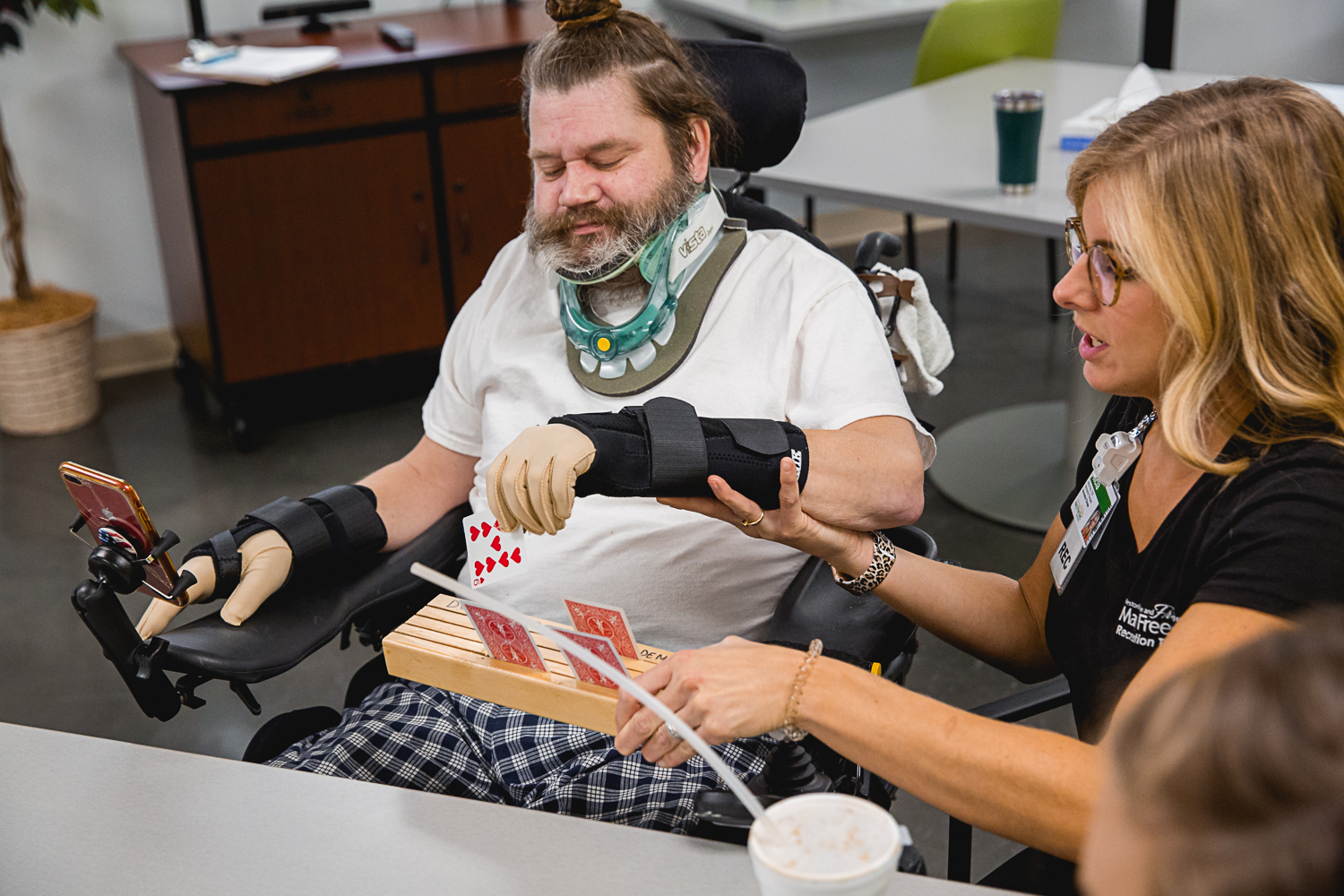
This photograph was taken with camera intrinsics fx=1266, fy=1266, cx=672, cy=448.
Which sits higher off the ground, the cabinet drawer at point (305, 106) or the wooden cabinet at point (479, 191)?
the cabinet drawer at point (305, 106)

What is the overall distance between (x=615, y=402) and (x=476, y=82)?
7.11 feet

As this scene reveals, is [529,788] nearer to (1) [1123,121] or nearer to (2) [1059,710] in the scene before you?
(1) [1123,121]

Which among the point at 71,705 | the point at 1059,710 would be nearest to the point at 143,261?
the point at 71,705

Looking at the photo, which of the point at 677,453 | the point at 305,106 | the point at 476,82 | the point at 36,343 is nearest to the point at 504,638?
the point at 677,453

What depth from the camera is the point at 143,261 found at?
4.00 meters

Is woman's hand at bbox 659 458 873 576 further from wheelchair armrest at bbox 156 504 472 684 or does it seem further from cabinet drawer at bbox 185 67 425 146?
cabinet drawer at bbox 185 67 425 146

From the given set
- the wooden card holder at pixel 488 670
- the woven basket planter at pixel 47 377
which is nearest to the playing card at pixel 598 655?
the wooden card holder at pixel 488 670

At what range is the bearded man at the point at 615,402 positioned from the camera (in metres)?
1.42

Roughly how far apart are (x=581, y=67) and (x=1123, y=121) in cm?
74

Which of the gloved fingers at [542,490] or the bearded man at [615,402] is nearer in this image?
the gloved fingers at [542,490]

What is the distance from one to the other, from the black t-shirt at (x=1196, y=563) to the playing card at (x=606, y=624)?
44 cm

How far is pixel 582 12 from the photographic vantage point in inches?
64.8

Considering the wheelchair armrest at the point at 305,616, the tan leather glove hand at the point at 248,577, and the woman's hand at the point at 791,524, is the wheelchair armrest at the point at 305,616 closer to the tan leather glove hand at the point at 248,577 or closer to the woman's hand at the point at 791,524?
the tan leather glove hand at the point at 248,577

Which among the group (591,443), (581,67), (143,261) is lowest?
(143,261)
